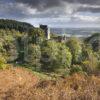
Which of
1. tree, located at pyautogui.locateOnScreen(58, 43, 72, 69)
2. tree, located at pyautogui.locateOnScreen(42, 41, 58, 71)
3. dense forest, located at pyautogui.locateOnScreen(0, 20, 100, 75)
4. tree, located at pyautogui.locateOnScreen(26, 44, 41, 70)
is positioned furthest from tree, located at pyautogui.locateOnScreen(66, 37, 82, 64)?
tree, located at pyautogui.locateOnScreen(26, 44, 41, 70)

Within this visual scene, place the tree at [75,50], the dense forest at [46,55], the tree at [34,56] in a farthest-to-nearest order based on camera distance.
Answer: the tree at [75,50] → the tree at [34,56] → the dense forest at [46,55]

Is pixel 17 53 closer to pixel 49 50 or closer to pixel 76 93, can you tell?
pixel 49 50

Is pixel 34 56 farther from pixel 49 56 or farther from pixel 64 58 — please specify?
pixel 64 58

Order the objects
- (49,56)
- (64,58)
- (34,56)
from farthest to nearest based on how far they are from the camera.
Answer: (49,56) < (64,58) < (34,56)

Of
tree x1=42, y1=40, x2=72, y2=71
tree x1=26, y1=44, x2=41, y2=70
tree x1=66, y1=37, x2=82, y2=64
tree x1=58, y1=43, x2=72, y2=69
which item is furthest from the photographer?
tree x1=66, y1=37, x2=82, y2=64

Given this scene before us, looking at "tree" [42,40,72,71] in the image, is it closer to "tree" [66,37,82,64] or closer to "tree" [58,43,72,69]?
"tree" [58,43,72,69]

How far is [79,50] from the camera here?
95.2 m

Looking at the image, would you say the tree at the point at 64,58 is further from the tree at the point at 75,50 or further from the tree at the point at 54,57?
the tree at the point at 75,50

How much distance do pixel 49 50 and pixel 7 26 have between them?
83504 millimetres

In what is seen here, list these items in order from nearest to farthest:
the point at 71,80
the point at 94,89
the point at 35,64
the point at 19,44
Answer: the point at 94,89, the point at 71,80, the point at 35,64, the point at 19,44

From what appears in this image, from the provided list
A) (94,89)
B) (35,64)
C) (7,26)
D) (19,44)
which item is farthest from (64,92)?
(7,26)

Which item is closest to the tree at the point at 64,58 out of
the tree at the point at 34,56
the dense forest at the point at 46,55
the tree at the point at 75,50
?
the dense forest at the point at 46,55

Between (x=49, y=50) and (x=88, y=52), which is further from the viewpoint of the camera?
(x=88, y=52)

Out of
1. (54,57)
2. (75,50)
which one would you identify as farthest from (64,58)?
(75,50)
